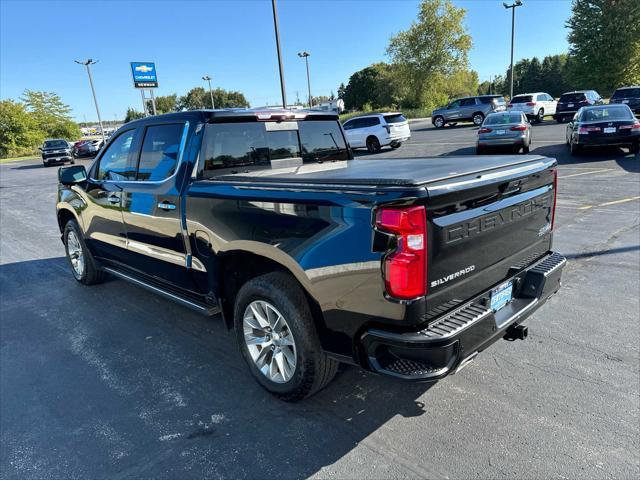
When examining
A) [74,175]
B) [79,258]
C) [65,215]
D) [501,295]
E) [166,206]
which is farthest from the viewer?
[65,215]

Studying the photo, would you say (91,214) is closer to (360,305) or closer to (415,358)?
(360,305)

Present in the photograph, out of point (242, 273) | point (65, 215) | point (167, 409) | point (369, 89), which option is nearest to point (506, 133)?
point (65, 215)

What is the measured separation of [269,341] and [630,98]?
29956 millimetres

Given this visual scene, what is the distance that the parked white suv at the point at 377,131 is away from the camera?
69.1 ft

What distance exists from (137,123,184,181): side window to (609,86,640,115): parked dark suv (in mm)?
28685

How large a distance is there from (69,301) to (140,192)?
216cm

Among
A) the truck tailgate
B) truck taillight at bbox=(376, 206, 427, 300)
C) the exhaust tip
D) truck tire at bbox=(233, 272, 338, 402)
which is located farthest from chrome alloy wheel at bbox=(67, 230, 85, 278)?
the exhaust tip

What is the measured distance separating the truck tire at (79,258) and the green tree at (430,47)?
56176mm

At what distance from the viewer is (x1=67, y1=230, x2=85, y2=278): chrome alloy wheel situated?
545 centimetres

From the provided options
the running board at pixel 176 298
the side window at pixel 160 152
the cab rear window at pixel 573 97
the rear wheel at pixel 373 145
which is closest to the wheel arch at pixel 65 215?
the running board at pixel 176 298

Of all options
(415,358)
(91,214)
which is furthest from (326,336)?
(91,214)

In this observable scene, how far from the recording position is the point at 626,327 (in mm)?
3732

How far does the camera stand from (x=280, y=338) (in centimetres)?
293

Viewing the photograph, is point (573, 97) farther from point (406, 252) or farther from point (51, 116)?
point (51, 116)
